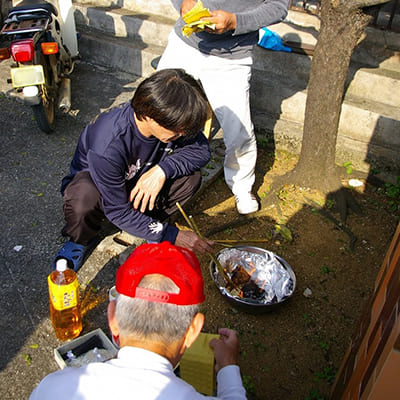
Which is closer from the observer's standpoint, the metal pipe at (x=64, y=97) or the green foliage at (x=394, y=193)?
the green foliage at (x=394, y=193)

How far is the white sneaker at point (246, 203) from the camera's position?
3.92m

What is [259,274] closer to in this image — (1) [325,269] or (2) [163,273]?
(1) [325,269]

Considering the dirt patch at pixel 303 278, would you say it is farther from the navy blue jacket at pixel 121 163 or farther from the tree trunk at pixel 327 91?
the navy blue jacket at pixel 121 163

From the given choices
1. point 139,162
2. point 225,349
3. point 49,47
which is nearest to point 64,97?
point 49,47

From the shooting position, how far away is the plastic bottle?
2557 millimetres

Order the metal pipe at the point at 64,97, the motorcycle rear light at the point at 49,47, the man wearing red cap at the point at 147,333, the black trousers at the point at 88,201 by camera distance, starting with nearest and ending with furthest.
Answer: the man wearing red cap at the point at 147,333 < the black trousers at the point at 88,201 < the motorcycle rear light at the point at 49,47 < the metal pipe at the point at 64,97

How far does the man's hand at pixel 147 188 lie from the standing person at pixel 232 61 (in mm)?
1027

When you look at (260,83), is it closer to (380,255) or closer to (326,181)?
(326,181)

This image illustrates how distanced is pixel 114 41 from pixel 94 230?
412 cm

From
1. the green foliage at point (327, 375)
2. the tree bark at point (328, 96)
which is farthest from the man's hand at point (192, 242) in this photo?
the tree bark at point (328, 96)

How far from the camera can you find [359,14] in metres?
3.49

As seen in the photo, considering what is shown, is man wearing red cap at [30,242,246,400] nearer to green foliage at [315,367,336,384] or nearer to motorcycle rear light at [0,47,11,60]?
green foliage at [315,367,336,384]

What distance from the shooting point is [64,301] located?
2.60 meters

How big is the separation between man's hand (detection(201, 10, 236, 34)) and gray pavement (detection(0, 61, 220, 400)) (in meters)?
1.80
